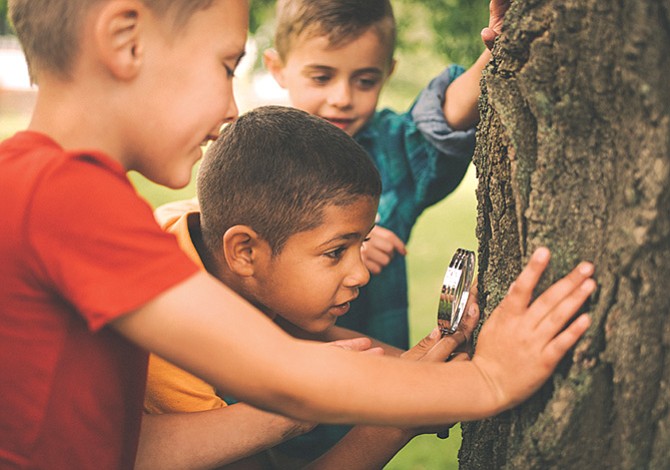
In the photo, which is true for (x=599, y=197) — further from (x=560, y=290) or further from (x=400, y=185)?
(x=400, y=185)

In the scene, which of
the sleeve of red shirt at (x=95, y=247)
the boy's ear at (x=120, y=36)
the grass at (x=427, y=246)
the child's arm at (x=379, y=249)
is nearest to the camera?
the sleeve of red shirt at (x=95, y=247)

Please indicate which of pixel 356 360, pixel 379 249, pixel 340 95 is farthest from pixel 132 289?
pixel 340 95

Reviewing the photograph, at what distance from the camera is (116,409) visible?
1940mm

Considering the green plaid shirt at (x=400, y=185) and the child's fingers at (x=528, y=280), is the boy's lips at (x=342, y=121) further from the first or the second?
the child's fingers at (x=528, y=280)

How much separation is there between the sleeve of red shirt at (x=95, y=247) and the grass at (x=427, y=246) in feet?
9.62

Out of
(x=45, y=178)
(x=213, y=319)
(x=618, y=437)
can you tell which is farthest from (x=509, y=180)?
(x=45, y=178)

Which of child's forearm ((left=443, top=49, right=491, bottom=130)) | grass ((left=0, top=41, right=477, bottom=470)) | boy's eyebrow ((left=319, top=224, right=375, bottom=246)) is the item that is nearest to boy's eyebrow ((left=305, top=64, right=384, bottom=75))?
child's forearm ((left=443, top=49, right=491, bottom=130))

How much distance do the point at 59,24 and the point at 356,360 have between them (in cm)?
94

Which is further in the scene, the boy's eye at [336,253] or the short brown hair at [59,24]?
the boy's eye at [336,253]

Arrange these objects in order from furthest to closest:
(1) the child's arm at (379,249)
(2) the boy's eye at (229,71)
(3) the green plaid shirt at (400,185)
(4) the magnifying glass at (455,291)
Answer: (3) the green plaid shirt at (400,185), (1) the child's arm at (379,249), (4) the magnifying glass at (455,291), (2) the boy's eye at (229,71)

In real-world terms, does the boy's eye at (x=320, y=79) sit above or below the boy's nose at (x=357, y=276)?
above

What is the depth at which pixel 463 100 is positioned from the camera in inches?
124

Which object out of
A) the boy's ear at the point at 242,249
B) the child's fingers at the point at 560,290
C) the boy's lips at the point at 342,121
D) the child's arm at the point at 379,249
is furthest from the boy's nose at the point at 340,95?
the child's fingers at the point at 560,290

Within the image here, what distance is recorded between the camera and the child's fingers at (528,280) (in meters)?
1.78
